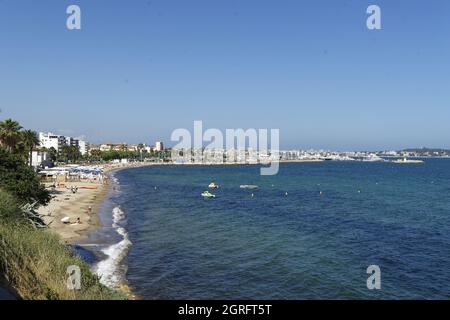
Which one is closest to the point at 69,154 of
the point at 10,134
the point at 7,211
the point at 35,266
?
the point at 10,134

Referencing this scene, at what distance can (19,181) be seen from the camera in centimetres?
3206

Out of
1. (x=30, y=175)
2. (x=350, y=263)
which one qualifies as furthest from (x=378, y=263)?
(x=30, y=175)

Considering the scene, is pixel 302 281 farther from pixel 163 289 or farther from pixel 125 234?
pixel 125 234

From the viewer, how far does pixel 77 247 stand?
3167 centimetres

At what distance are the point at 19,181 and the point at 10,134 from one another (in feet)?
99.5

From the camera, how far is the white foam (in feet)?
79.8

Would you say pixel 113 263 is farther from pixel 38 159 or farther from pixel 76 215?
pixel 38 159

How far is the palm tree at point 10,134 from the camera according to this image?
191ft

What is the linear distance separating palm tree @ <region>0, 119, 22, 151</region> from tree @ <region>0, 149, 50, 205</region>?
25.7 m

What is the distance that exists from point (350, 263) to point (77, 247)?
1971cm

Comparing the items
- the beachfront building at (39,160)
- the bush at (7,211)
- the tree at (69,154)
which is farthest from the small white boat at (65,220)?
the tree at (69,154)

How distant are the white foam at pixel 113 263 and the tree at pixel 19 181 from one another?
6.47 m
